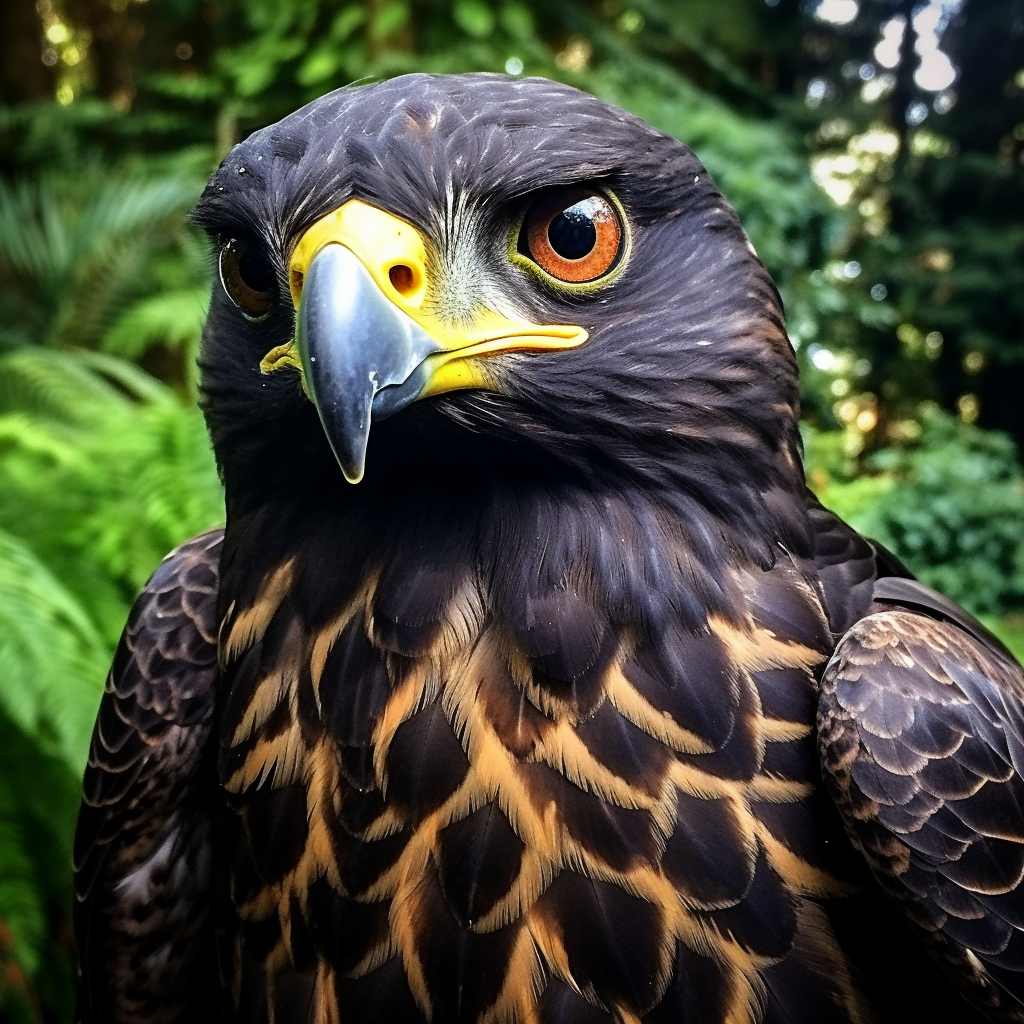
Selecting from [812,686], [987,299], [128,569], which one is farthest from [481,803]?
[987,299]

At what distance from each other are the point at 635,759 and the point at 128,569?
259 centimetres

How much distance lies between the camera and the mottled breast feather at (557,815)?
1.23 meters

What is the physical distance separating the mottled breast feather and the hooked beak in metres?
0.30

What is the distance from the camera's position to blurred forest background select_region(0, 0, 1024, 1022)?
10.4 ft

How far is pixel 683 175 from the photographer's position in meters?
1.34

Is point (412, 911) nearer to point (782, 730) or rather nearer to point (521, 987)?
point (521, 987)

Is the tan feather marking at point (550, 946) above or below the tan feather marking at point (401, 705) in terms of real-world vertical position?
below

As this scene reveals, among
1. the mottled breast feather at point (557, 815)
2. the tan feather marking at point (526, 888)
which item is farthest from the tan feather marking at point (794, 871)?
the tan feather marking at point (526, 888)

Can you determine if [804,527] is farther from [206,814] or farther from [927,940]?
[206,814]

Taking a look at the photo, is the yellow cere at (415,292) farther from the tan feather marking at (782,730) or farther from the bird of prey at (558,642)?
the tan feather marking at (782,730)

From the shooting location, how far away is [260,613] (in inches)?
57.6

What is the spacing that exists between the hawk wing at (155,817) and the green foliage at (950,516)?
12.7ft

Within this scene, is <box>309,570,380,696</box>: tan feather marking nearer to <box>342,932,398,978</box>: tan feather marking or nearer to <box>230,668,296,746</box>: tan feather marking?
<box>230,668,296,746</box>: tan feather marking

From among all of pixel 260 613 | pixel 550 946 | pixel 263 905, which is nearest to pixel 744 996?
pixel 550 946
